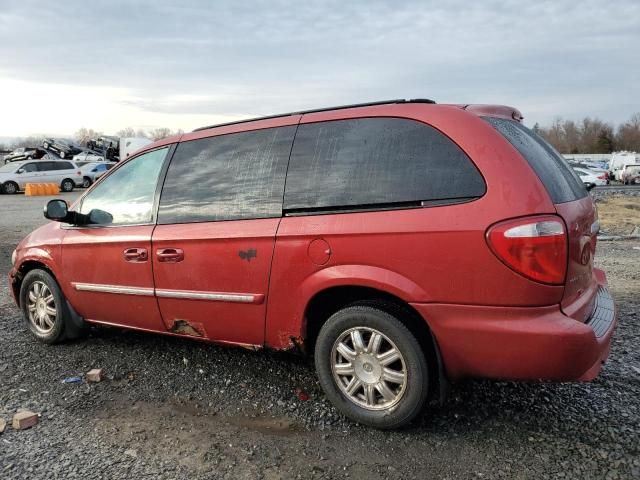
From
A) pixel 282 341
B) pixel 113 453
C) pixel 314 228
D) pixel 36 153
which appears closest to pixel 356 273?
pixel 314 228

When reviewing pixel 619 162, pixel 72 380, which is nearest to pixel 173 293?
pixel 72 380

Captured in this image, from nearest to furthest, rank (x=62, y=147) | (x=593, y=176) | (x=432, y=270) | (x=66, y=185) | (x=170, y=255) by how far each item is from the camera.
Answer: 1. (x=432, y=270)
2. (x=170, y=255)
3. (x=66, y=185)
4. (x=593, y=176)
5. (x=62, y=147)

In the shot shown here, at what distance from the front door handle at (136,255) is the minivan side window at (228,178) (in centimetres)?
26

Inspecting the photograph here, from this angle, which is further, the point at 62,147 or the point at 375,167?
the point at 62,147

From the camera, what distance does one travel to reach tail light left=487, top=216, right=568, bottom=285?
2.53 meters

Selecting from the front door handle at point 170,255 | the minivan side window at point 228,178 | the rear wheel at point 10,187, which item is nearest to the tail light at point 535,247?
the minivan side window at point 228,178

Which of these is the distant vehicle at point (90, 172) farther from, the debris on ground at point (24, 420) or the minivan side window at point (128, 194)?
the debris on ground at point (24, 420)

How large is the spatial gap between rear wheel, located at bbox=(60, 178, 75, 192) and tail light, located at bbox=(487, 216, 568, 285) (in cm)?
2865

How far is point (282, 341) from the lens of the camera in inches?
132

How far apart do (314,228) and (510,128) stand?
1.26 meters

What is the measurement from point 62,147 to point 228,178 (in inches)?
1604

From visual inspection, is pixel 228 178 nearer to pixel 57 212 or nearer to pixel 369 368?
pixel 369 368

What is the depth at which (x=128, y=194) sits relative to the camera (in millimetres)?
4152

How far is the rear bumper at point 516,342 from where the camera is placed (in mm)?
2556
